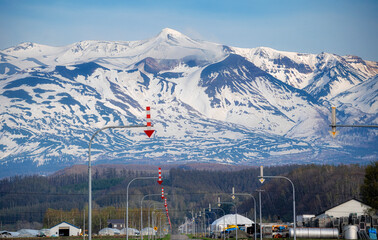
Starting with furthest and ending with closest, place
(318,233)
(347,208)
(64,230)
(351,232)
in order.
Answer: (64,230)
(347,208)
(318,233)
(351,232)

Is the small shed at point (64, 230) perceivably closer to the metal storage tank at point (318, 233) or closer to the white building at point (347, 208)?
the white building at point (347, 208)

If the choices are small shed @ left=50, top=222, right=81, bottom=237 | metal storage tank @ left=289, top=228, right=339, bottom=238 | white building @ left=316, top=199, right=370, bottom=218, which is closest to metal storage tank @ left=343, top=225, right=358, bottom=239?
metal storage tank @ left=289, top=228, right=339, bottom=238

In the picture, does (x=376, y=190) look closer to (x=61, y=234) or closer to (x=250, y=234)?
(x=250, y=234)

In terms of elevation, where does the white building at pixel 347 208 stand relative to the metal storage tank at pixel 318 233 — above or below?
above

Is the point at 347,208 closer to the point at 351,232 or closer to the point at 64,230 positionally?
the point at 351,232

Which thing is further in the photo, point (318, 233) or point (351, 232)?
point (318, 233)

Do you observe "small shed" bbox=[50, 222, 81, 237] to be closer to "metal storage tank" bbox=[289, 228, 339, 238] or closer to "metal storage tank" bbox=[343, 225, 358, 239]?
"metal storage tank" bbox=[289, 228, 339, 238]

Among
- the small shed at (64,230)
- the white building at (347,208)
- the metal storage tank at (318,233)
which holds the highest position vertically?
the white building at (347,208)

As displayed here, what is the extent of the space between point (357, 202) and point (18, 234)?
85029mm

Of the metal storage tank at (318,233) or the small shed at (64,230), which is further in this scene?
the small shed at (64,230)

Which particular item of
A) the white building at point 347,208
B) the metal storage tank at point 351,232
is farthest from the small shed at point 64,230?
the metal storage tank at point 351,232

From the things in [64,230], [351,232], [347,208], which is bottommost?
[64,230]

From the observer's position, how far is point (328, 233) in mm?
114562

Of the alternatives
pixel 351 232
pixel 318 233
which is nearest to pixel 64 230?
pixel 318 233
